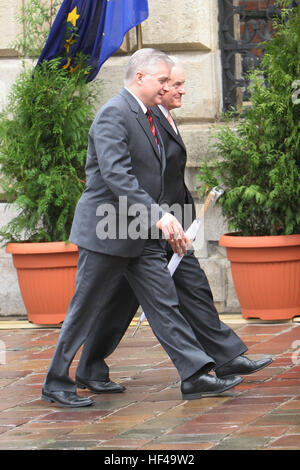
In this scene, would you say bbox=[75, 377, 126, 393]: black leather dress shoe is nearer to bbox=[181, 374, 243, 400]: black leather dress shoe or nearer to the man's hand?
bbox=[181, 374, 243, 400]: black leather dress shoe

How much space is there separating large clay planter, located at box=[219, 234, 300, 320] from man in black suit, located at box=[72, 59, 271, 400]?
1.72 meters

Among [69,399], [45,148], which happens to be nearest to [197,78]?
[45,148]

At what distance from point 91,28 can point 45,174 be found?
1149 mm

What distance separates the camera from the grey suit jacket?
4852mm

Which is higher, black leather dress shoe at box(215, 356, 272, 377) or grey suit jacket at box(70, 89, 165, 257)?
grey suit jacket at box(70, 89, 165, 257)

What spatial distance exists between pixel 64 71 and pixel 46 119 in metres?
0.39

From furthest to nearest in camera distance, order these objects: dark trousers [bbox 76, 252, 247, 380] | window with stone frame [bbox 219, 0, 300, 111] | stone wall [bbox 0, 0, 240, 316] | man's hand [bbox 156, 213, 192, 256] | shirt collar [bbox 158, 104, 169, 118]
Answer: window with stone frame [bbox 219, 0, 300, 111] → stone wall [bbox 0, 0, 240, 316] → shirt collar [bbox 158, 104, 169, 118] → dark trousers [bbox 76, 252, 247, 380] → man's hand [bbox 156, 213, 192, 256]

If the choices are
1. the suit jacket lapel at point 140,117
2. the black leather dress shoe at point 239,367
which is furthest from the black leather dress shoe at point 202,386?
the suit jacket lapel at point 140,117

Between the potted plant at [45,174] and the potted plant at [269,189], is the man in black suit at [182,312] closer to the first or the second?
the potted plant at [269,189]

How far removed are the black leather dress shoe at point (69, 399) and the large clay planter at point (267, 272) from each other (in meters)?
2.35

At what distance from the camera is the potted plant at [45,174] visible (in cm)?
749

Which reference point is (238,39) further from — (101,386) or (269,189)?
(101,386)

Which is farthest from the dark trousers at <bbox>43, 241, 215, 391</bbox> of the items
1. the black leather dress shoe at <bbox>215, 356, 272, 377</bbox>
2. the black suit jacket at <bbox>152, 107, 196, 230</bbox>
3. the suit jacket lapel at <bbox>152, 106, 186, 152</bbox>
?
the suit jacket lapel at <bbox>152, 106, 186, 152</bbox>
